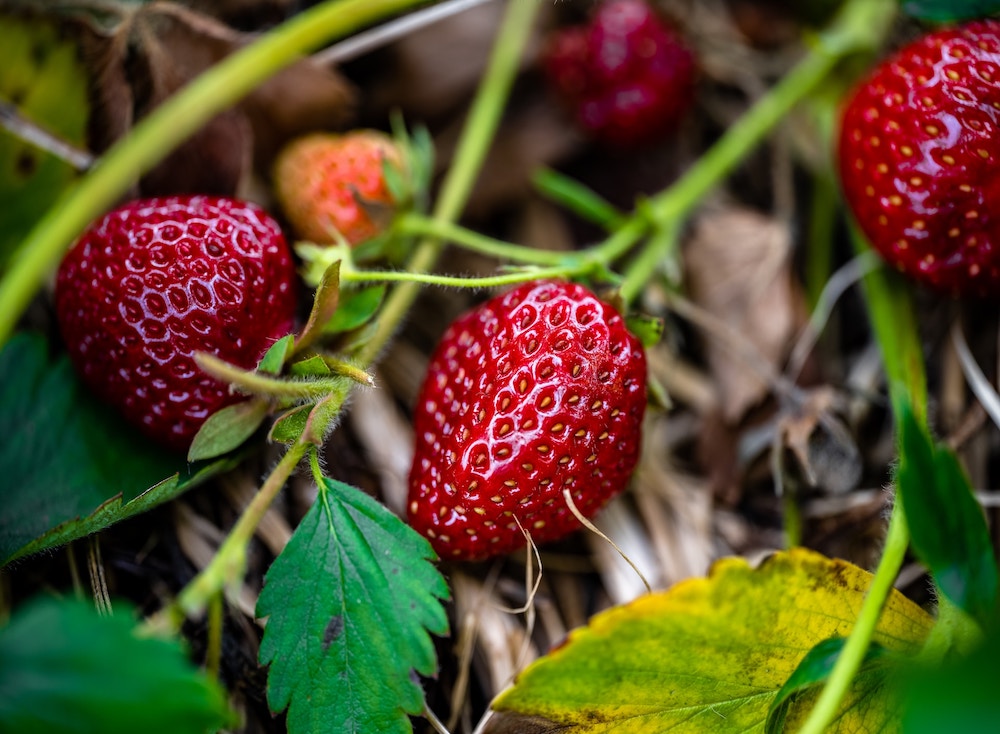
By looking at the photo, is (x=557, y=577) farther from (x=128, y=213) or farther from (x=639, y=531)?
(x=128, y=213)

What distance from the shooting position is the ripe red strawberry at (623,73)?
1501 millimetres

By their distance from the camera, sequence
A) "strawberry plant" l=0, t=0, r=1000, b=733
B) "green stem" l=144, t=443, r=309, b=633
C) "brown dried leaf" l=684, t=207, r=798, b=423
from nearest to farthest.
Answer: "green stem" l=144, t=443, r=309, b=633 → "strawberry plant" l=0, t=0, r=1000, b=733 → "brown dried leaf" l=684, t=207, r=798, b=423

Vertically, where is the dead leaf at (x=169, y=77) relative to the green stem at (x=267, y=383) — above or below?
above

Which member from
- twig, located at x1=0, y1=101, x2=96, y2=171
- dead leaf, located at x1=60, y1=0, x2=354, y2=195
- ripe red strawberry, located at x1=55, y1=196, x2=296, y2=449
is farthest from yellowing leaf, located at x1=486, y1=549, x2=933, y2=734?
twig, located at x1=0, y1=101, x2=96, y2=171

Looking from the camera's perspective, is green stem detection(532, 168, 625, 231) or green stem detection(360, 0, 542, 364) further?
green stem detection(532, 168, 625, 231)

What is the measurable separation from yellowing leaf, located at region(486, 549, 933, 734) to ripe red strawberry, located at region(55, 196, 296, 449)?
1.68 feet

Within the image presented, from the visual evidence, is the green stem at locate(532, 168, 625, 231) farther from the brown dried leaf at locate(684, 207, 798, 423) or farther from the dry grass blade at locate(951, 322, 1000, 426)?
the dry grass blade at locate(951, 322, 1000, 426)

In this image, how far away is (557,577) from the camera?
122 cm

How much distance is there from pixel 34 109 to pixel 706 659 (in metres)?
1.16

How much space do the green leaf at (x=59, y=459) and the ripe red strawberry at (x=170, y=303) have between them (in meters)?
0.05

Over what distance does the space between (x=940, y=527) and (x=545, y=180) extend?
792 mm

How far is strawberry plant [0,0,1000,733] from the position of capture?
894 millimetres

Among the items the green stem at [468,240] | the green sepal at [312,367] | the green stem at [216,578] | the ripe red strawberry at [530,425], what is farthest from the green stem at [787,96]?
the green stem at [216,578]

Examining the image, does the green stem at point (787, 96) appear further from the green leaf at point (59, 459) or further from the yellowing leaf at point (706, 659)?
the green leaf at point (59, 459)
